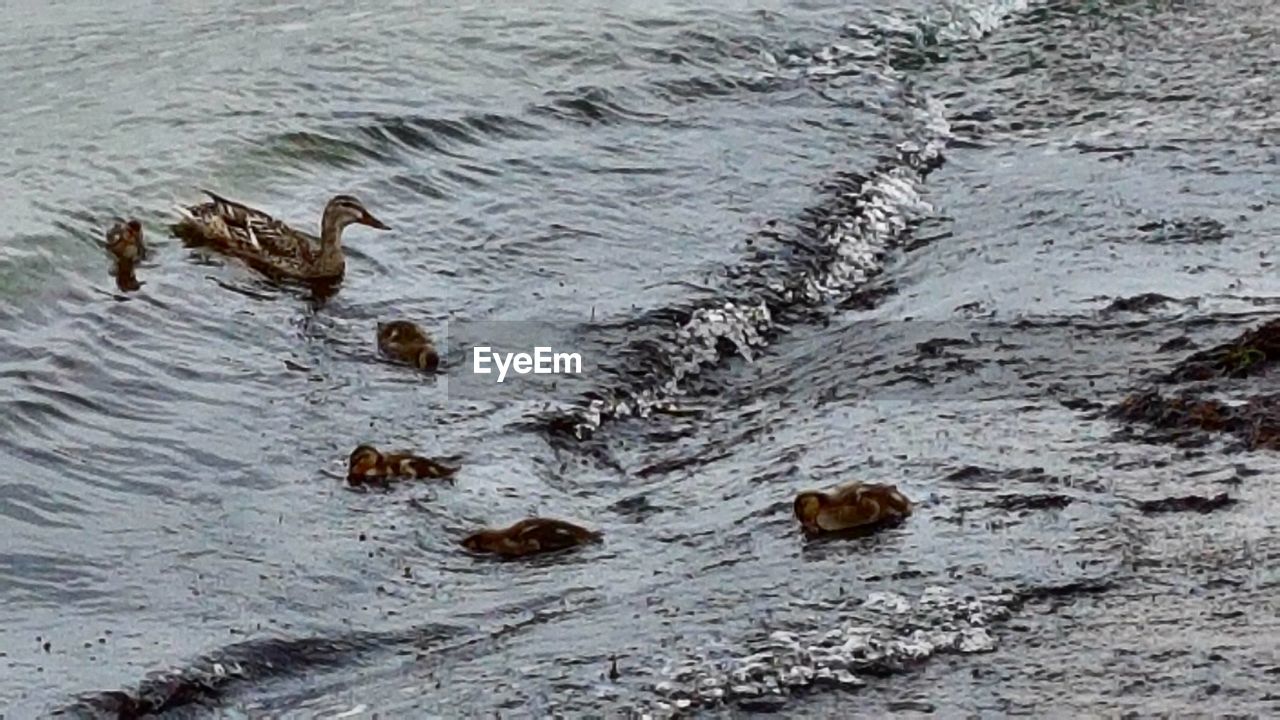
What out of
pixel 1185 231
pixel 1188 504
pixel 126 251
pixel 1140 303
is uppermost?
pixel 126 251

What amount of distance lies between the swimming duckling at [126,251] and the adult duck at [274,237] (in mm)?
460

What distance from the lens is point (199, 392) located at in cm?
1052

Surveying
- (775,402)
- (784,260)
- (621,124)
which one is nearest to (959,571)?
(775,402)

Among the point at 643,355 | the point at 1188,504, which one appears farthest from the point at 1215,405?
the point at 643,355

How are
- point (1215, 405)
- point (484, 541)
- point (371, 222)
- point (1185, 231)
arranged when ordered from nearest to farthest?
point (484, 541) < point (1215, 405) < point (1185, 231) < point (371, 222)

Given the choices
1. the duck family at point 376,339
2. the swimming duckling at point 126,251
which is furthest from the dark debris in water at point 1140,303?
the swimming duckling at point 126,251

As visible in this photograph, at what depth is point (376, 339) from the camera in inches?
457

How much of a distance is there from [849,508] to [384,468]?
2.09 metres

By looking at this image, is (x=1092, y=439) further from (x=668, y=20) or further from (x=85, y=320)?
(x=668, y=20)

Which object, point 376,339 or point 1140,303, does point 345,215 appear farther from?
point 1140,303

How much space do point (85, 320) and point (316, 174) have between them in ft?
11.7

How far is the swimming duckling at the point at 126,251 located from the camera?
1187 cm

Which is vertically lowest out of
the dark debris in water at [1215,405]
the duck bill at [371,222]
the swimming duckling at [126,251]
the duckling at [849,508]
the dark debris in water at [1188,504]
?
the dark debris in water at [1188,504]

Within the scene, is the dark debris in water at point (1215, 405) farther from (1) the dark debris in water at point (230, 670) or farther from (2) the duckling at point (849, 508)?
(1) the dark debris in water at point (230, 670)
